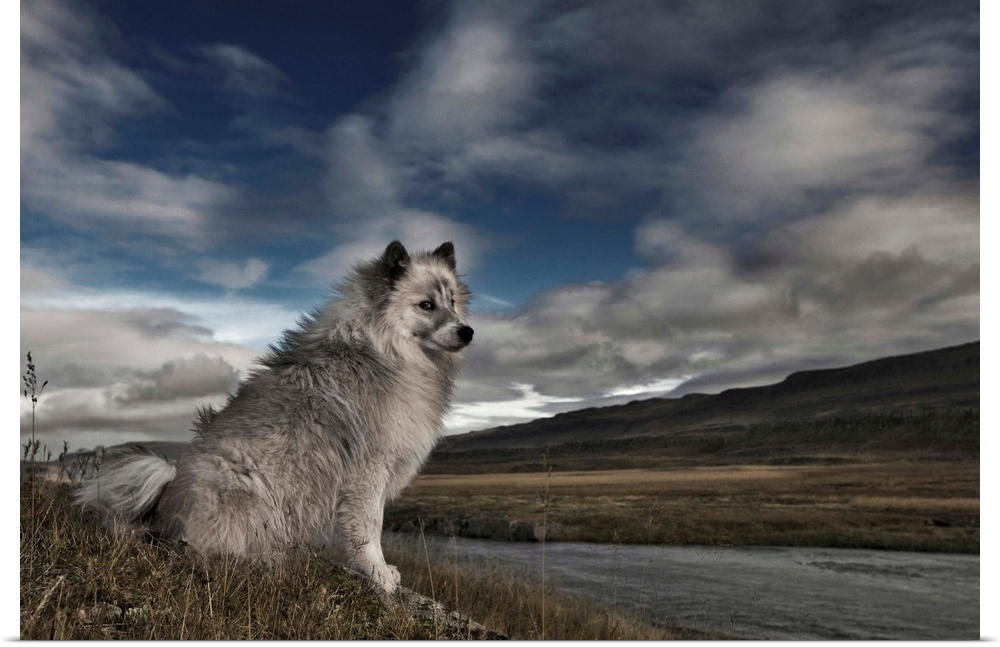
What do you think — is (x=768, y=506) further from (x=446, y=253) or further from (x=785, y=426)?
(x=785, y=426)

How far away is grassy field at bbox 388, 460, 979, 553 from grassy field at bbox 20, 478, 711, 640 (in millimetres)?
7753

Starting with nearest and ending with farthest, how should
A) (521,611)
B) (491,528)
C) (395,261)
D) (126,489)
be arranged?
(126,489) → (395,261) → (521,611) → (491,528)

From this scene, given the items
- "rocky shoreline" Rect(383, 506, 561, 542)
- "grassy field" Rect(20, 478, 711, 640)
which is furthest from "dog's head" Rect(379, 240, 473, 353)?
"rocky shoreline" Rect(383, 506, 561, 542)

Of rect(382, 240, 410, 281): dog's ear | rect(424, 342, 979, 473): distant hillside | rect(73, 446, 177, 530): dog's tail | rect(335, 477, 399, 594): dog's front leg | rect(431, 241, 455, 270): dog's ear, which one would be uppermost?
rect(431, 241, 455, 270): dog's ear

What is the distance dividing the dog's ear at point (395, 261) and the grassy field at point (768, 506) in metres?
7.39

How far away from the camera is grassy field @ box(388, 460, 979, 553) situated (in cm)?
1962

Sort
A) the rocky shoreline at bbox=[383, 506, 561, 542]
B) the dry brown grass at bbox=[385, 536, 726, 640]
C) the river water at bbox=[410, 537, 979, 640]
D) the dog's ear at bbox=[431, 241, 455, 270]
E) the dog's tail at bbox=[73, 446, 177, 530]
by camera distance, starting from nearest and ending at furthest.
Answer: the dog's tail at bbox=[73, 446, 177, 530]
the dry brown grass at bbox=[385, 536, 726, 640]
the dog's ear at bbox=[431, 241, 455, 270]
the river water at bbox=[410, 537, 979, 640]
the rocky shoreline at bbox=[383, 506, 561, 542]

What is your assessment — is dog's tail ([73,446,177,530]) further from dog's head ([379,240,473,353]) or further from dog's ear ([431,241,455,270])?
dog's ear ([431,241,455,270])

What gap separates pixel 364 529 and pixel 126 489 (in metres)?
1.78

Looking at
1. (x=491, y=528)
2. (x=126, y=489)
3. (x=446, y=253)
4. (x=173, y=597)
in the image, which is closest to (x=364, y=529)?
(x=173, y=597)

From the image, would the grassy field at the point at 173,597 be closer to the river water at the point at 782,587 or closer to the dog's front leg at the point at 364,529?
the dog's front leg at the point at 364,529

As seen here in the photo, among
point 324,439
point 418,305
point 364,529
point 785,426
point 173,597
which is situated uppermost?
point 418,305

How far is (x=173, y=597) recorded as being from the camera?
13.9 ft
